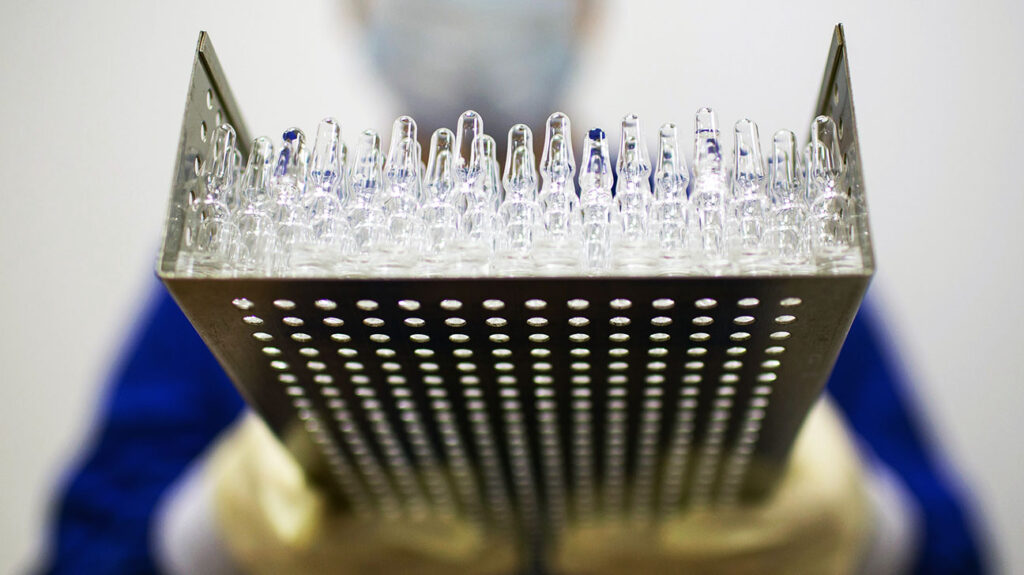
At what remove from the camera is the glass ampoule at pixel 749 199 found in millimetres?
244

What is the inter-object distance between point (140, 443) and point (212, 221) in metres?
0.46

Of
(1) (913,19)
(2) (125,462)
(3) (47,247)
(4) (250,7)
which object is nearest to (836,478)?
(2) (125,462)

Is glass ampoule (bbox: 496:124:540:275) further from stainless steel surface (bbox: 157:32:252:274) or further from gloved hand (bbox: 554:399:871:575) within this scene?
gloved hand (bbox: 554:399:871:575)

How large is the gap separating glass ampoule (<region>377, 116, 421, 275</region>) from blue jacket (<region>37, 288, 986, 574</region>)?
0.43m

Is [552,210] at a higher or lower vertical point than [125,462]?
higher

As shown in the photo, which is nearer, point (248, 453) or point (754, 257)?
point (754, 257)

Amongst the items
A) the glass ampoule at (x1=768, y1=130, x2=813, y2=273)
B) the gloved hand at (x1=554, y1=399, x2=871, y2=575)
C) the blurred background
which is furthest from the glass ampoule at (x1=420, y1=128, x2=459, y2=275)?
the blurred background

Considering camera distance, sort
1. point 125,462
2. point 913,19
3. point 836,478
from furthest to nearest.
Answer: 1. point 913,19
2. point 125,462
3. point 836,478

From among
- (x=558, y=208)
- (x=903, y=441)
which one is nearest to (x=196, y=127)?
(x=558, y=208)

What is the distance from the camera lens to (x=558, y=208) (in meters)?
0.25

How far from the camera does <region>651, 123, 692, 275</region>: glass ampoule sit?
0.79 ft

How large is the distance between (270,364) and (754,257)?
7.0 inches

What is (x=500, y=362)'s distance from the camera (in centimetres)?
27

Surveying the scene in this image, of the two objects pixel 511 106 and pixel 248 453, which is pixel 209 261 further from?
pixel 511 106
